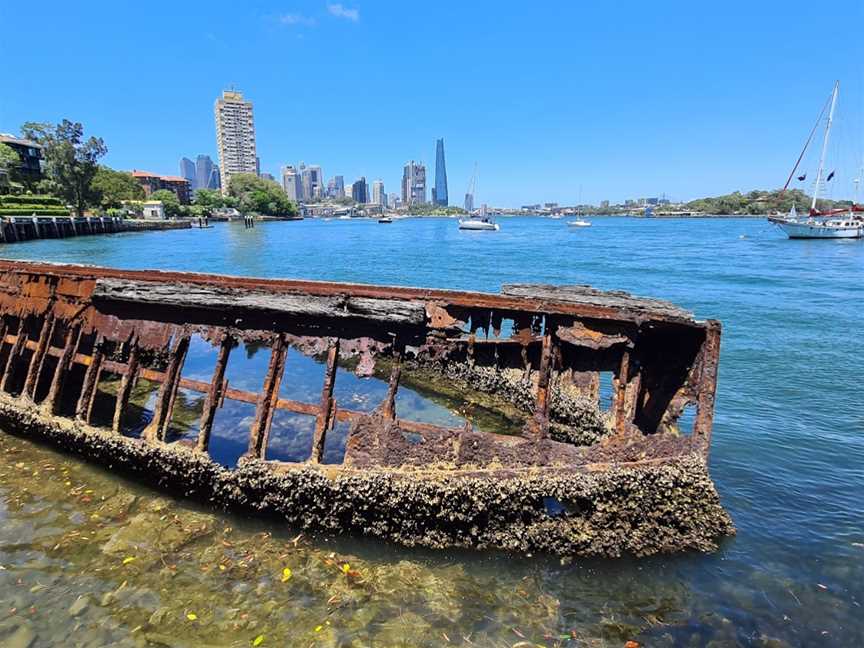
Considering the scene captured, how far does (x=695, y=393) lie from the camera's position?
5719 millimetres

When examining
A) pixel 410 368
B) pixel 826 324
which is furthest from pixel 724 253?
Result: pixel 410 368

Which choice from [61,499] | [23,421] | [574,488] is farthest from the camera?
[23,421]

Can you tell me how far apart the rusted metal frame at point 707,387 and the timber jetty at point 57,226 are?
188 feet

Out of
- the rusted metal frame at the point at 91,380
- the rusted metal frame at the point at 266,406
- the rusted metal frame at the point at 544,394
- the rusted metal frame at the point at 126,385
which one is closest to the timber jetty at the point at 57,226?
the rusted metal frame at the point at 91,380

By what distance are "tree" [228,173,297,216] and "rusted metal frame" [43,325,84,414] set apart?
147m

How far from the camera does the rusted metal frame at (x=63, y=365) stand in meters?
7.43

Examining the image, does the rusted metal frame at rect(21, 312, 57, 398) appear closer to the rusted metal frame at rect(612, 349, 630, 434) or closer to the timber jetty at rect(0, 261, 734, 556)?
the timber jetty at rect(0, 261, 734, 556)

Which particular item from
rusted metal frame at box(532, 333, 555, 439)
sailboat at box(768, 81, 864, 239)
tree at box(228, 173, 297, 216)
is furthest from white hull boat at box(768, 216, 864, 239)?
tree at box(228, 173, 297, 216)

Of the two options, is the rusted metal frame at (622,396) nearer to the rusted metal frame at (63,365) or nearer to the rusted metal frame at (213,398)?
the rusted metal frame at (213,398)

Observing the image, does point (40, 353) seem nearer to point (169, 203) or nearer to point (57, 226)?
point (57, 226)

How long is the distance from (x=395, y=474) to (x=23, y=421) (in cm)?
648

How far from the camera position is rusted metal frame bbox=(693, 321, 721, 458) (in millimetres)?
5523

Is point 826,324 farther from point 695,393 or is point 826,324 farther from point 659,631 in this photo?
point 659,631

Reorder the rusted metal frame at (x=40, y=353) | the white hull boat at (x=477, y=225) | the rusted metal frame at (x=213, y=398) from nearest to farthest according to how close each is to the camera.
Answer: the rusted metal frame at (x=213, y=398), the rusted metal frame at (x=40, y=353), the white hull boat at (x=477, y=225)
